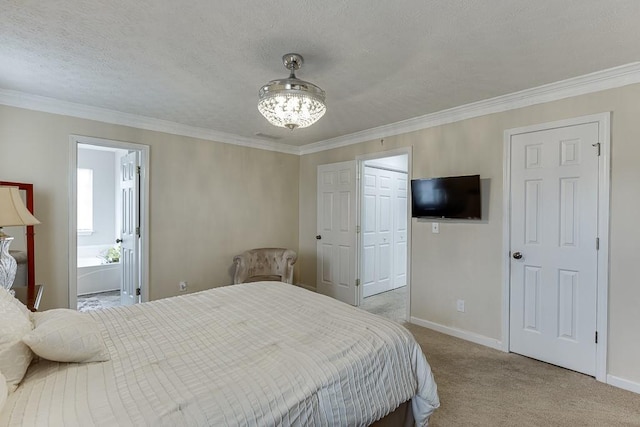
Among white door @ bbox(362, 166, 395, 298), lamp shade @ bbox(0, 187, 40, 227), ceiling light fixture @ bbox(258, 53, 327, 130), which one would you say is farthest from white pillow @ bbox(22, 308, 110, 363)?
white door @ bbox(362, 166, 395, 298)

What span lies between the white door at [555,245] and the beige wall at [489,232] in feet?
0.40

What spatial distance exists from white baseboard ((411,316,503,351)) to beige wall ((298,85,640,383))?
4 cm

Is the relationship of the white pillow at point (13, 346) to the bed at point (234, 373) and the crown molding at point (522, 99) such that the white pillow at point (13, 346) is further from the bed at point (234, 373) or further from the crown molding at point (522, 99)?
the crown molding at point (522, 99)

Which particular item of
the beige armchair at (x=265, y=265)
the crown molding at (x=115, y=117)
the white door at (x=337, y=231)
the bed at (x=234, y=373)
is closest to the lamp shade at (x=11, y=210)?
the bed at (x=234, y=373)

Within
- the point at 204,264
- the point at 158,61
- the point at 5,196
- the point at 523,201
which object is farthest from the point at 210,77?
the point at 523,201

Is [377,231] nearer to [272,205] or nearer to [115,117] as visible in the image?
[272,205]

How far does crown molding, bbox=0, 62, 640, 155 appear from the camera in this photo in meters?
2.43

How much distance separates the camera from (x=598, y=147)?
2.47 metres

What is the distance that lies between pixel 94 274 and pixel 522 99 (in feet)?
20.3

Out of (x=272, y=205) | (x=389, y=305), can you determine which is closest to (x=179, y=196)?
(x=272, y=205)

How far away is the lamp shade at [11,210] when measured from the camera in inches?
77.8

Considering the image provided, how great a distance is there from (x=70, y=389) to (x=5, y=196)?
164 centimetres

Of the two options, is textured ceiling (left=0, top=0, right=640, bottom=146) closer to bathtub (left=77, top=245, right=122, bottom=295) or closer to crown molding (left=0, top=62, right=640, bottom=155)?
crown molding (left=0, top=62, right=640, bottom=155)

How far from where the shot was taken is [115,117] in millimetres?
3420
